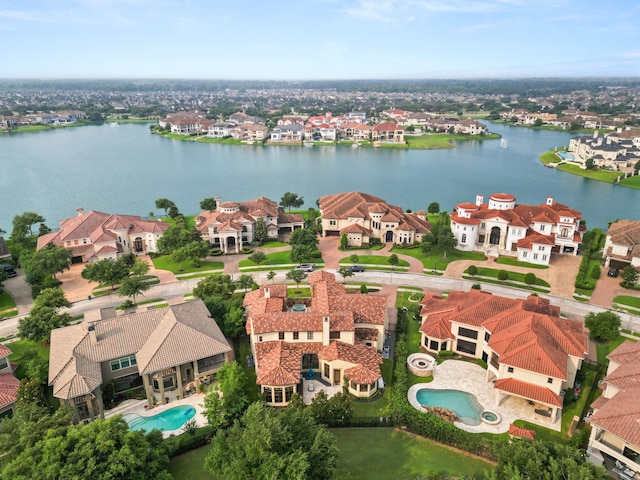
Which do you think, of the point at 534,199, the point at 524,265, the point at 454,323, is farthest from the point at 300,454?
the point at 534,199

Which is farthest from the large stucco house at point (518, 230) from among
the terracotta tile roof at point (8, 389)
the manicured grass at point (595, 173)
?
the manicured grass at point (595, 173)

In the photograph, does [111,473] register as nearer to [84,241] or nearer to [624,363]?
[624,363]

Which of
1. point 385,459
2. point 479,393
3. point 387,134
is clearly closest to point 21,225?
point 385,459

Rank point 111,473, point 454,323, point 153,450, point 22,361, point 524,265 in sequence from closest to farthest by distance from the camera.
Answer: point 111,473 < point 153,450 < point 22,361 < point 454,323 < point 524,265

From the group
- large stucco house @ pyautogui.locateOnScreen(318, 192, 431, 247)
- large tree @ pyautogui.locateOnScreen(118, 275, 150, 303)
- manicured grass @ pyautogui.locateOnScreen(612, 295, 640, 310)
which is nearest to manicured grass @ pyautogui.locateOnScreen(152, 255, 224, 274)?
large tree @ pyautogui.locateOnScreen(118, 275, 150, 303)

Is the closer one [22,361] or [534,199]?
[22,361]

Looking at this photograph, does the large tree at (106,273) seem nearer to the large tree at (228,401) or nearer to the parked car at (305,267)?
the parked car at (305,267)
